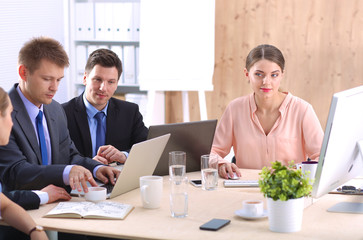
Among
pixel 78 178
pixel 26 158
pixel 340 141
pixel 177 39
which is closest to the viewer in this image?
pixel 340 141

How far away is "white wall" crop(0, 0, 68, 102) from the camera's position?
4.12m

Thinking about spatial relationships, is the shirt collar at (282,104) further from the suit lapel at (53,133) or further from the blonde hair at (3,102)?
the blonde hair at (3,102)

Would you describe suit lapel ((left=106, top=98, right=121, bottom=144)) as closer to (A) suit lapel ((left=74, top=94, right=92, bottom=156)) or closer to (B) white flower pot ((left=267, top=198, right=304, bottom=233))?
(A) suit lapel ((left=74, top=94, right=92, bottom=156))

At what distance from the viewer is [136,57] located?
15.5 ft

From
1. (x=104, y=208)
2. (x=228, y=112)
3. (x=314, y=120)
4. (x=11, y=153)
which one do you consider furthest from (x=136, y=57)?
(x=104, y=208)

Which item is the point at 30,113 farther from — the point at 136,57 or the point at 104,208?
the point at 136,57

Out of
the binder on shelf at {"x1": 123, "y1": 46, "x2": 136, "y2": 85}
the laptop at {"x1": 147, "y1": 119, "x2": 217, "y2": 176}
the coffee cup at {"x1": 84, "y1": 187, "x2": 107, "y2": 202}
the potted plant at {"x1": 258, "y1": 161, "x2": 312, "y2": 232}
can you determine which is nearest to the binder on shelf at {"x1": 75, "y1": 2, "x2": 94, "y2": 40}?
the binder on shelf at {"x1": 123, "y1": 46, "x2": 136, "y2": 85}

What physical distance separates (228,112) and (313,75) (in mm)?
2050

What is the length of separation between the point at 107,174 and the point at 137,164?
26 cm

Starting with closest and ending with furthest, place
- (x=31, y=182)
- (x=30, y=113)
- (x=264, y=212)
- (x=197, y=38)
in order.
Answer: (x=264, y=212) < (x=31, y=182) < (x=30, y=113) < (x=197, y=38)

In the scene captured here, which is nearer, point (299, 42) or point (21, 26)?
point (21, 26)

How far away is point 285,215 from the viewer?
163 cm

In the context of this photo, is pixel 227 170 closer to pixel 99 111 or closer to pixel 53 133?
pixel 53 133

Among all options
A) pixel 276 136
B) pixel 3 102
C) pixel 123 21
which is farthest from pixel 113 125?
pixel 123 21
